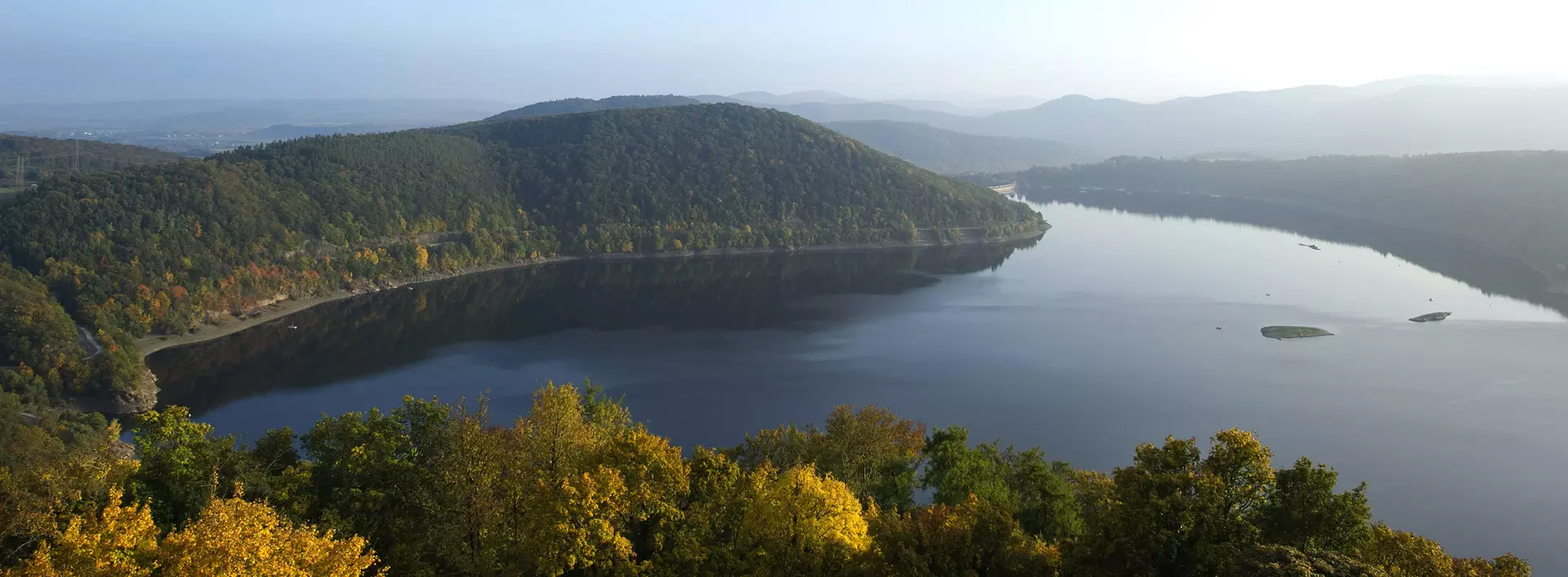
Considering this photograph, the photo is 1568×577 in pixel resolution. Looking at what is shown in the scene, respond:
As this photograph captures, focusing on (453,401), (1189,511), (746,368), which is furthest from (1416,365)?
(453,401)

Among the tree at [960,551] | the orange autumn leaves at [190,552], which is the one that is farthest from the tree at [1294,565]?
the orange autumn leaves at [190,552]

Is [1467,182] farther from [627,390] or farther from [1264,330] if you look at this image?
[627,390]

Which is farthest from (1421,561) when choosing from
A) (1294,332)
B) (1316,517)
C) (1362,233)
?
(1362,233)

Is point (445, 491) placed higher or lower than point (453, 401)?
higher

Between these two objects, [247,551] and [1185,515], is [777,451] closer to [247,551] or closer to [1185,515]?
[1185,515]

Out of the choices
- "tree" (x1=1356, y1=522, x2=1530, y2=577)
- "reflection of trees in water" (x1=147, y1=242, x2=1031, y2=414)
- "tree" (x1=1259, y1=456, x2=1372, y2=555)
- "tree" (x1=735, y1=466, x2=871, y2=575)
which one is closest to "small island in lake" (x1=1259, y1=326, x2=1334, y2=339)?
"reflection of trees in water" (x1=147, y1=242, x2=1031, y2=414)

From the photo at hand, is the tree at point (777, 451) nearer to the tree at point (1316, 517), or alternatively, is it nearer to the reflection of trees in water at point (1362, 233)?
the tree at point (1316, 517)
